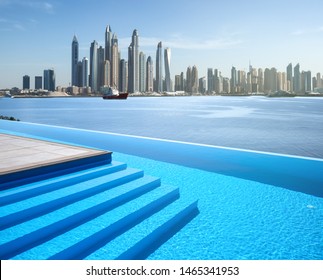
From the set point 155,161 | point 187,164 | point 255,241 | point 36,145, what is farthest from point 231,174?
point 36,145

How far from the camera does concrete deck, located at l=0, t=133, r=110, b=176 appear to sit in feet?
16.5

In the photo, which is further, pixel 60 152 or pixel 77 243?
pixel 60 152

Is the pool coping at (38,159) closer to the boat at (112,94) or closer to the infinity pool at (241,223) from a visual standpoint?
the infinity pool at (241,223)

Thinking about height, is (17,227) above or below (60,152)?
below

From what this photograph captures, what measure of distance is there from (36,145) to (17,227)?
11.4 ft

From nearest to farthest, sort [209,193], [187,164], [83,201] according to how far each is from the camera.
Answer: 1. [83,201]
2. [209,193]
3. [187,164]

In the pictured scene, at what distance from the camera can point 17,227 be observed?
3822mm

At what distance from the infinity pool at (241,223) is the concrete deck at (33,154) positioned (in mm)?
1594

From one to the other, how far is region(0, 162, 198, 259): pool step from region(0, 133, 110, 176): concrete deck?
33cm

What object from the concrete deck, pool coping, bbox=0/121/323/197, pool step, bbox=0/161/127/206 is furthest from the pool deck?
pool coping, bbox=0/121/323/197

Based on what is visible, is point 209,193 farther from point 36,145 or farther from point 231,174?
point 36,145

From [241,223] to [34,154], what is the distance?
3950 millimetres

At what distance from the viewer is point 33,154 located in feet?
19.7

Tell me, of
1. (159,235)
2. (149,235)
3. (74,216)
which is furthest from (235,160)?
(74,216)
